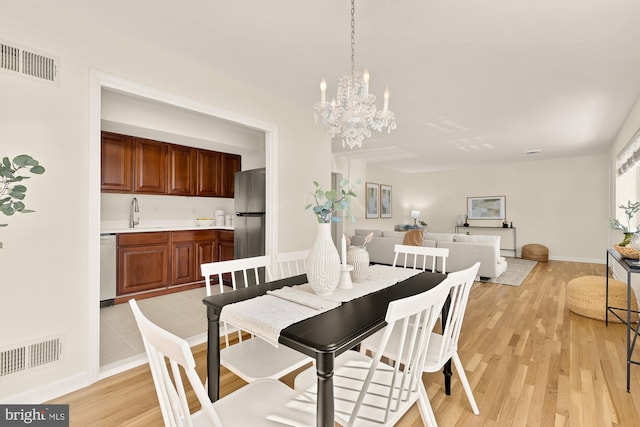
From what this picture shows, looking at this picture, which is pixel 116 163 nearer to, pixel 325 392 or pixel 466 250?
pixel 325 392

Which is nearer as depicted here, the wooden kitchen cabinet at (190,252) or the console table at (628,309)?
the console table at (628,309)

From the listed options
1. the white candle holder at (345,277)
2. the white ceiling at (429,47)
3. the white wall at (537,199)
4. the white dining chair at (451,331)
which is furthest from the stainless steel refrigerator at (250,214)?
the white wall at (537,199)

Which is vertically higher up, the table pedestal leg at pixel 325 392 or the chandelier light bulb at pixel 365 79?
the chandelier light bulb at pixel 365 79

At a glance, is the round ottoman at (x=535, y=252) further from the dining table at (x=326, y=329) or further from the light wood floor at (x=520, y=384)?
the dining table at (x=326, y=329)

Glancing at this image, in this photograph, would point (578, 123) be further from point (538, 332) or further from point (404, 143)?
point (538, 332)

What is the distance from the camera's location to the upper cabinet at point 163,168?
388 centimetres

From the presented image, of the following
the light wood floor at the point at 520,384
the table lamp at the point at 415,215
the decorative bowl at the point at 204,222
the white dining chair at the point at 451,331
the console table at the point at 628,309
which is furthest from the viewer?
the table lamp at the point at 415,215

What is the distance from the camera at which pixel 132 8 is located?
194cm

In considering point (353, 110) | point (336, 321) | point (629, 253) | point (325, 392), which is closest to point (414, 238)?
point (629, 253)

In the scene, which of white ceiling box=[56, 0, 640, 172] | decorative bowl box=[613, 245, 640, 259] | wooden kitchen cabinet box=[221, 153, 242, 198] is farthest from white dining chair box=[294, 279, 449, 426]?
wooden kitchen cabinet box=[221, 153, 242, 198]

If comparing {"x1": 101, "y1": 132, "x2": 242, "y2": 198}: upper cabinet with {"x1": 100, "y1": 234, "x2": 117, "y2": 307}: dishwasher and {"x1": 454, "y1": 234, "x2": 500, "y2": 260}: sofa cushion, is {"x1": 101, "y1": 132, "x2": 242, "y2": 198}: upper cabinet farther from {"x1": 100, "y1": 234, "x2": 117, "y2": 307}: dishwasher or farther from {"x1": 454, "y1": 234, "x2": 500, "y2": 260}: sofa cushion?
{"x1": 454, "y1": 234, "x2": 500, "y2": 260}: sofa cushion

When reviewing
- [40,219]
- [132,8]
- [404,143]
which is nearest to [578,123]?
[404,143]

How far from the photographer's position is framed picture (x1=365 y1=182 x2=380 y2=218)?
7.85 metres

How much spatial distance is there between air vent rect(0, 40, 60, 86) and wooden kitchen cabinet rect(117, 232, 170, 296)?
7.62 ft
